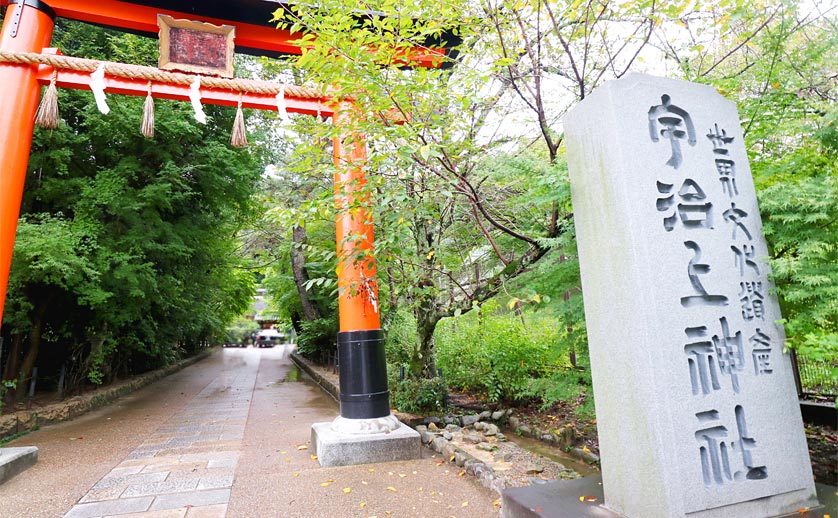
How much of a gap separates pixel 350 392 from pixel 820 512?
4218 mm

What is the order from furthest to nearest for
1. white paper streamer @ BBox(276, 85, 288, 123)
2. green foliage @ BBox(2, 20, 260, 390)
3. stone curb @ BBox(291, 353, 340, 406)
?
1. stone curb @ BBox(291, 353, 340, 406)
2. green foliage @ BBox(2, 20, 260, 390)
3. white paper streamer @ BBox(276, 85, 288, 123)

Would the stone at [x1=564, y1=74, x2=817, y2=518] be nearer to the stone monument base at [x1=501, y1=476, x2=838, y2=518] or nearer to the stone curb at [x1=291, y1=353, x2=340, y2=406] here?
the stone monument base at [x1=501, y1=476, x2=838, y2=518]

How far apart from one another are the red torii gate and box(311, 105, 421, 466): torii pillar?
0.01 meters

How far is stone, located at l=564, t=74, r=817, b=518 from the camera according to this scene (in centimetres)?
262

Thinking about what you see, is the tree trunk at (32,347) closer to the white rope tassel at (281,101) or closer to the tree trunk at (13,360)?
the tree trunk at (13,360)

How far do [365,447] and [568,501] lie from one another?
8.71 feet

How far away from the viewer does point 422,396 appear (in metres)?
7.53

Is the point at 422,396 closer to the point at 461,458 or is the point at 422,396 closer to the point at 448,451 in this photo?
the point at 448,451

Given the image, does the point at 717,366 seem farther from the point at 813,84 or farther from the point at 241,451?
the point at 241,451

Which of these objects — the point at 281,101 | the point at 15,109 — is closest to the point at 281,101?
the point at 281,101

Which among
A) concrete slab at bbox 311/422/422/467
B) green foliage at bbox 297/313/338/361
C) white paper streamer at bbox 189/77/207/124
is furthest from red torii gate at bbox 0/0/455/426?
green foliage at bbox 297/313/338/361

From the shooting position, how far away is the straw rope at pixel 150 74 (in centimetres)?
541

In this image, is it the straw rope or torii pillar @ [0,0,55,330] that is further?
the straw rope

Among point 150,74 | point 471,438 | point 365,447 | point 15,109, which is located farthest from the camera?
point 150,74
